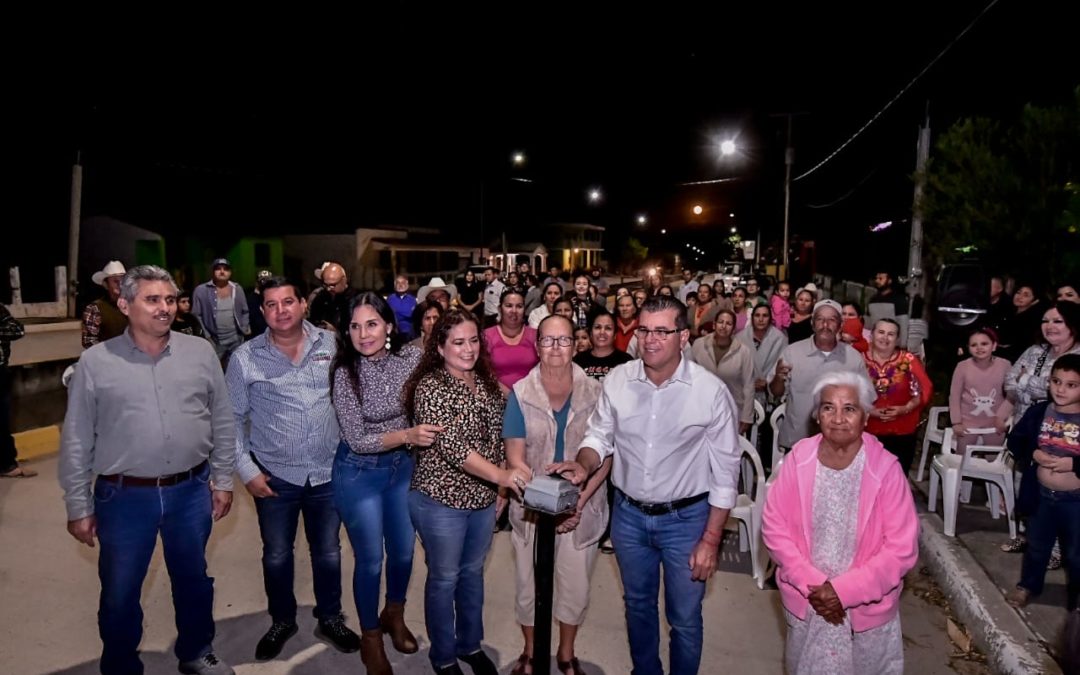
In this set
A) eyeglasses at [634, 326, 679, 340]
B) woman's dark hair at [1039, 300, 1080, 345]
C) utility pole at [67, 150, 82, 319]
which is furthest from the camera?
utility pole at [67, 150, 82, 319]

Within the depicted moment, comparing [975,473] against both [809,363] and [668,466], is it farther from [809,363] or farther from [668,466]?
[668,466]

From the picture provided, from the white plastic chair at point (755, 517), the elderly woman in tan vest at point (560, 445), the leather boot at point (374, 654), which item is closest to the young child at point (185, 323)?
the leather boot at point (374, 654)

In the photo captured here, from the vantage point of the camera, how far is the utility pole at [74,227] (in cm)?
1245

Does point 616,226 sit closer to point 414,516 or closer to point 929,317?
point 929,317

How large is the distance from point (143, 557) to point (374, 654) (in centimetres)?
119

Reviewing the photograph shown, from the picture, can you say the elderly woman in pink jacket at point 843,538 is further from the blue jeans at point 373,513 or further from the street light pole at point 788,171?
the street light pole at point 788,171

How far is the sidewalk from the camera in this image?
348cm

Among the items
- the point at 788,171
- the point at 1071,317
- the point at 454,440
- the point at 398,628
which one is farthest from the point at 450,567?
the point at 788,171

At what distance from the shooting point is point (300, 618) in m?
3.97

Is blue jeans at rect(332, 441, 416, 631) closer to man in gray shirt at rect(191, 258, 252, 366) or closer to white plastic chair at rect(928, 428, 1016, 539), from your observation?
white plastic chair at rect(928, 428, 1016, 539)

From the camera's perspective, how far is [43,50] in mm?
13930

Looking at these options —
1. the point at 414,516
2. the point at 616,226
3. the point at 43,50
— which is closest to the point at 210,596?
the point at 414,516

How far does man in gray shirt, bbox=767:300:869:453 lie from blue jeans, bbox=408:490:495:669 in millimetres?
2724

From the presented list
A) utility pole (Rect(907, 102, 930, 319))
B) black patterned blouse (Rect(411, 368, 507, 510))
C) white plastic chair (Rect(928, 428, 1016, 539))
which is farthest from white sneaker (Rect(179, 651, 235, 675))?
utility pole (Rect(907, 102, 930, 319))
